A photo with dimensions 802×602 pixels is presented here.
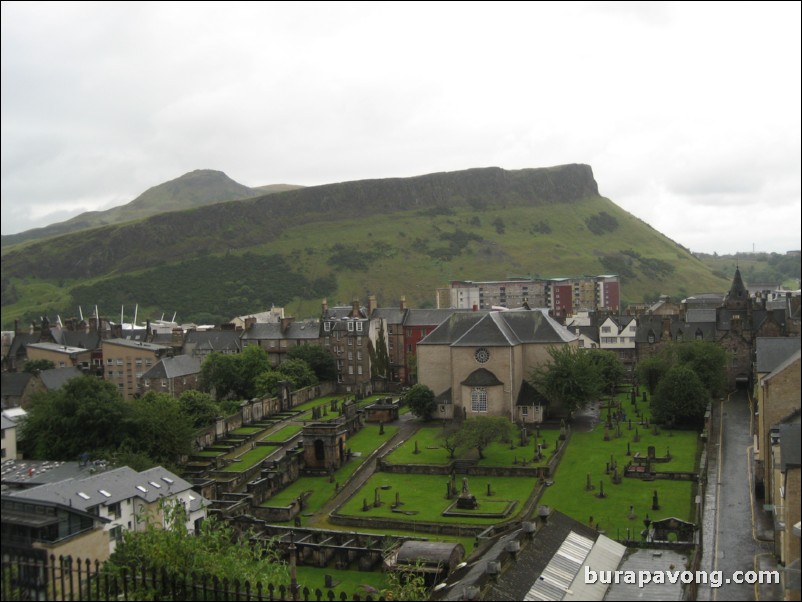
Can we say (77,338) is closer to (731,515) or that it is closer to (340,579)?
(340,579)

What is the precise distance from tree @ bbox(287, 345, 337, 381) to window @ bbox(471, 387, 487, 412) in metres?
26.0

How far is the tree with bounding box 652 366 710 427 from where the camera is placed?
6038 centimetres

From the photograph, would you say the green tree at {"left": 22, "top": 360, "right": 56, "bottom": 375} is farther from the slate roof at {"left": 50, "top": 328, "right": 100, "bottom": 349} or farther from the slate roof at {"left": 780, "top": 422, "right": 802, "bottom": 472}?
the slate roof at {"left": 780, "top": 422, "right": 802, "bottom": 472}

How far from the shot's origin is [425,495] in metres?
51.2

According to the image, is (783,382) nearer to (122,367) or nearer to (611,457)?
(611,457)

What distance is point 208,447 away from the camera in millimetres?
64812

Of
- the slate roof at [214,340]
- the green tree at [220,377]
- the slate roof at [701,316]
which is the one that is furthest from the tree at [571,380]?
the slate roof at [214,340]

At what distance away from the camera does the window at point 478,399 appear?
6881 centimetres

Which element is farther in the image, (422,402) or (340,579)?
(422,402)

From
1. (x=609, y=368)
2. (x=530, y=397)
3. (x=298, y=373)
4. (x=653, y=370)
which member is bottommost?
(x=530, y=397)

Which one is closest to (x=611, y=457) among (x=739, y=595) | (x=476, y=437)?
(x=476, y=437)

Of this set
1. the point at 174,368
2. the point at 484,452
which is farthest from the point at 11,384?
the point at 174,368

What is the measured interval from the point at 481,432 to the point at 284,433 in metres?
20.6

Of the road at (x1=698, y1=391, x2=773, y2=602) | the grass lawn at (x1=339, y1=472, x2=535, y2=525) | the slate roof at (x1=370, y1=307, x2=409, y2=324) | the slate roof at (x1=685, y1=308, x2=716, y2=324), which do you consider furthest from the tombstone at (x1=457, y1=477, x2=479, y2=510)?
the slate roof at (x1=370, y1=307, x2=409, y2=324)
